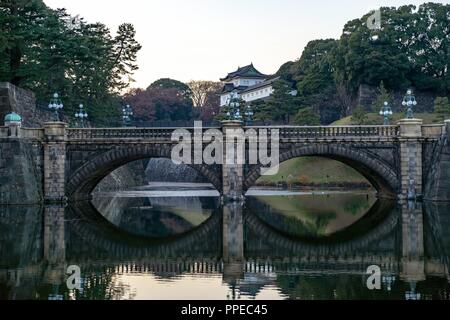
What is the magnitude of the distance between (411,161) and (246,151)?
34.4ft

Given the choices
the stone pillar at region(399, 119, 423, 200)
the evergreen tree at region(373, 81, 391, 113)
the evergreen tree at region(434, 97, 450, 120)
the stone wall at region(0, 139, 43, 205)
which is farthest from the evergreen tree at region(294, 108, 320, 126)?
the stone wall at region(0, 139, 43, 205)

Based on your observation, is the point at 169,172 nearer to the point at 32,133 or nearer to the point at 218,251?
the point at 32,133

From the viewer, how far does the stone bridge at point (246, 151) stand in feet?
145

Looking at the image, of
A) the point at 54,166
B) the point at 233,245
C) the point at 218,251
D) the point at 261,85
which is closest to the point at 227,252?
the point at 218,251

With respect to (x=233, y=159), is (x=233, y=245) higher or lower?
lower

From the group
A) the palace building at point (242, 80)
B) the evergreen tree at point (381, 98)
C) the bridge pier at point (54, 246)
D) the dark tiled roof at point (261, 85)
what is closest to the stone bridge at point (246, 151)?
the bridge pier at point (54, 246)

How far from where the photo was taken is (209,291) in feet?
56.5

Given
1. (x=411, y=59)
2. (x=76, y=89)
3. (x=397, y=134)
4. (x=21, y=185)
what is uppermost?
(x=411, y=59)

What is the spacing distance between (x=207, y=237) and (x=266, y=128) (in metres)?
16.7

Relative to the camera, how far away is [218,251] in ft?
81.9

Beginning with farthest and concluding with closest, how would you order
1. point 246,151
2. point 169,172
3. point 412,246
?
point 169,172
point 246,151
point 412,246

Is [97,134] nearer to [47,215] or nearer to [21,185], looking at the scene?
[21,185]

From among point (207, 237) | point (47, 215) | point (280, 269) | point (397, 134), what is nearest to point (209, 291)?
point (280, 269)

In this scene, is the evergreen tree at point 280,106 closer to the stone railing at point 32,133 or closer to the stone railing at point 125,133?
the stone railing at point 125,133
